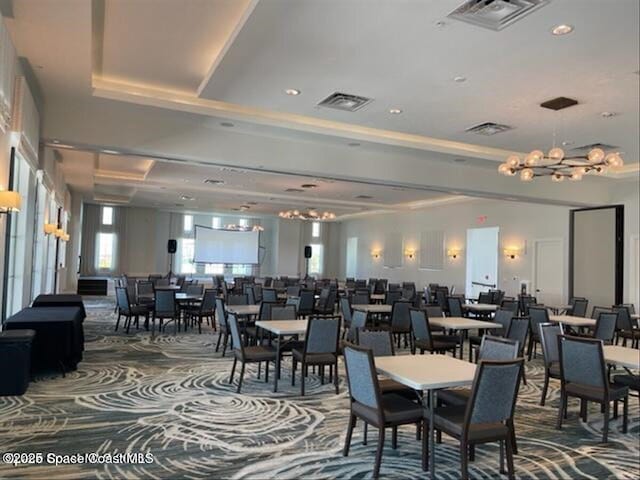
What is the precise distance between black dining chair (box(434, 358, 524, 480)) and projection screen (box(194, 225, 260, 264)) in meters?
20.3

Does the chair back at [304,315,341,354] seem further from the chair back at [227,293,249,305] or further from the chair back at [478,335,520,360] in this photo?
the chair back at [227,293,249,305]

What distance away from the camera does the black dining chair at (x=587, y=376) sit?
4465 mm

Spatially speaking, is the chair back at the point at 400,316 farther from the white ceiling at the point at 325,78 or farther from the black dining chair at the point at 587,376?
the black dining chair at the point at 587,376

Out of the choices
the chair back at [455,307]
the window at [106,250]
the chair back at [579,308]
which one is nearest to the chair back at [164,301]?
the chair back at [455,307]

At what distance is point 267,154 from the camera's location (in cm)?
848

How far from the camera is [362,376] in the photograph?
367 cm

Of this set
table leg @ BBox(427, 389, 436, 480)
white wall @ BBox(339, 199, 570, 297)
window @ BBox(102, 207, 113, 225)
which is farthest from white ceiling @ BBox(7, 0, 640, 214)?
window @ BBox(102, 207, 113, 225)

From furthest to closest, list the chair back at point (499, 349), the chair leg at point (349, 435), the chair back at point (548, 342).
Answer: the chair back at point (548, 342), the chair back at point (499, 349), the chair leg at point (349, 435)

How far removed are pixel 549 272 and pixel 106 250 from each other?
1758cm

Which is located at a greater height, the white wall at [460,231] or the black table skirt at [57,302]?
the white wall at [460,231]

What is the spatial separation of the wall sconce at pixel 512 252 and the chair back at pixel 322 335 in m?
10.3

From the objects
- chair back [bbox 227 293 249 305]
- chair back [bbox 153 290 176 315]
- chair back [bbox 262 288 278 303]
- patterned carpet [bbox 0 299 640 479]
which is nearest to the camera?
patterned carpet [bbox 0 299 640 479]

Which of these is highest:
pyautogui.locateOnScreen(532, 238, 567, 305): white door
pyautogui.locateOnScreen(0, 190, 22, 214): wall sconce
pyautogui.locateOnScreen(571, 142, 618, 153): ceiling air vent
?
pyautogui.locateOnScreen(571, 142, 618, 153): ceiling air vent

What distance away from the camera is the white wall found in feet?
45.8
